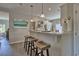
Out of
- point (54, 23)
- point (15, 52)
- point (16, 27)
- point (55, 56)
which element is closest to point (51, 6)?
point (54, 23)

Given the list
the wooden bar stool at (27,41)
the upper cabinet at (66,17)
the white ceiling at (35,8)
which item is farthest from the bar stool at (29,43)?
the upper cabinet at (66,17)

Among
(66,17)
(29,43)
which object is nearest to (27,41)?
(29,43)

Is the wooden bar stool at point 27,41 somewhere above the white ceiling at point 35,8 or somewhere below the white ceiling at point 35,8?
below

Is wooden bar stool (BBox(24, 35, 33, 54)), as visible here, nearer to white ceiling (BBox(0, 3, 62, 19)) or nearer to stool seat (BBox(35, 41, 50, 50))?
stool seat (BBox(35, 41, 50, 50))

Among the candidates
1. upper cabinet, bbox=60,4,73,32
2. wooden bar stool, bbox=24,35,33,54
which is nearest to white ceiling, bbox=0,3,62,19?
upper cabinet, bbox=60,4,73,32

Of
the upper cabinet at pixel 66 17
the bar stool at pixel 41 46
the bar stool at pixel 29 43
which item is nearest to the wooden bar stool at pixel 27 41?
the bar stool at pixel 29 43

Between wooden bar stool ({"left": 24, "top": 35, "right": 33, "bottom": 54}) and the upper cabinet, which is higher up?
the upper cabinet

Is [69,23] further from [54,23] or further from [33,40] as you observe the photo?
[33,40]

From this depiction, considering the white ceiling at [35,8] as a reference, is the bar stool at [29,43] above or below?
below

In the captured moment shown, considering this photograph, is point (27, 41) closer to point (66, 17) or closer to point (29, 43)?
point (29, 43)

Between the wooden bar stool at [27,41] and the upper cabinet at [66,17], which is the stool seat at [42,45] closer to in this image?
the wooden bar stool at [27,41]

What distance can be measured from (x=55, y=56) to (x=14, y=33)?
A: 81 cm

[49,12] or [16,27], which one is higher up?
[49,12]

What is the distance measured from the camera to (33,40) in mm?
2355
